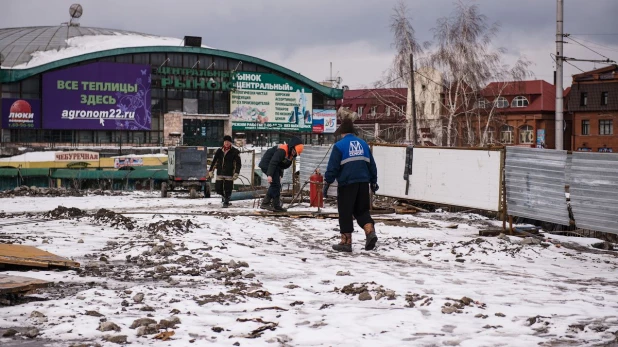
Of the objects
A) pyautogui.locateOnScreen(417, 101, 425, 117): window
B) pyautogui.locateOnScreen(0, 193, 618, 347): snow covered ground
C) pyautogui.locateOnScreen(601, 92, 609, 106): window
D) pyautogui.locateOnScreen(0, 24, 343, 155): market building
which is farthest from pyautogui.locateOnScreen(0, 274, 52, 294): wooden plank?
pyautogui.locateOnScreen(601, 92, 609, 106): window

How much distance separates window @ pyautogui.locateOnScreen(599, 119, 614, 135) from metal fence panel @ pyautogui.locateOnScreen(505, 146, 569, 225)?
6490cm

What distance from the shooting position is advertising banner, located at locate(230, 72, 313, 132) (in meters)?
68.4

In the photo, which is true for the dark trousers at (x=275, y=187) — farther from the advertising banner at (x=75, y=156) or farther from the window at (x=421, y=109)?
the window at (x=421, y=109)

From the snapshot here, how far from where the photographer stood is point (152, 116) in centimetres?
6419

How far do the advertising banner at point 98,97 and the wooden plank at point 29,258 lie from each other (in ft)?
177

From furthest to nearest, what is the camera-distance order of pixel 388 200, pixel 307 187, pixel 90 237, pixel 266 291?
pixel 307 187 → pixel 388 200 → pixel 90 237 → pixel 266 291

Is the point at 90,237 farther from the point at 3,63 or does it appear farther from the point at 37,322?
the point at 3,63

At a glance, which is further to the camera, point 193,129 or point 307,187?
point 193,129

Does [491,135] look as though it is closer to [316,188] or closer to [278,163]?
[316,188]

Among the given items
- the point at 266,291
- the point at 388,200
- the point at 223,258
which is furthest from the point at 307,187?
the point at 266,291

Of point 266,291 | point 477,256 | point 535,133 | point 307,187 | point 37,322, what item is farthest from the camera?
point 535,133

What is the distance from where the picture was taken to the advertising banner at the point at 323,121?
2882 inches

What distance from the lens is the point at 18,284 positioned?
653 cm

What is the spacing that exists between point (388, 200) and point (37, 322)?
613 inches
